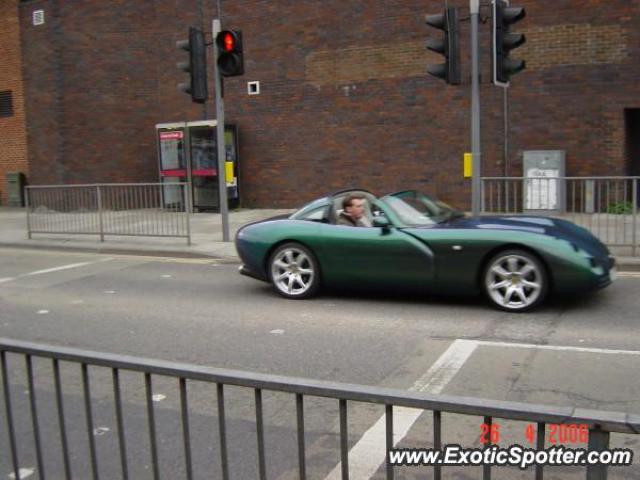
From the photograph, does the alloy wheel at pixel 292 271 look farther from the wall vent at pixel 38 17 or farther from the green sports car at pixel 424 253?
the wall vent at pixel 38 17

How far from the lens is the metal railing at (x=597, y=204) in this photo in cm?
997

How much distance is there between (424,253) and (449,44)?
4.12 meters

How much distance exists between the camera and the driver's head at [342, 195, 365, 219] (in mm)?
8328

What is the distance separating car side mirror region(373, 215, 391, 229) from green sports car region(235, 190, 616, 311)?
12 mm

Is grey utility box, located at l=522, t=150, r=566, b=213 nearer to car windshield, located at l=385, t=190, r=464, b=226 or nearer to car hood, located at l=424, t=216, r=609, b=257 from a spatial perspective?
car hood, located at l=424, t=216, r=609, b=257

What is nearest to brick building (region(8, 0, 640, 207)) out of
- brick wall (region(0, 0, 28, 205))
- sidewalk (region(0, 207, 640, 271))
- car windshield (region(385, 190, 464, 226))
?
brick wall (region(0, 0, 28, 205))

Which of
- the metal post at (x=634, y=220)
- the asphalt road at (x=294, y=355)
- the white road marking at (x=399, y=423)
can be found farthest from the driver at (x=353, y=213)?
the metal post at (x=634, y=220)

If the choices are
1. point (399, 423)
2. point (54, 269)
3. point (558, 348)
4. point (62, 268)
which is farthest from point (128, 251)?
point (399, 423)

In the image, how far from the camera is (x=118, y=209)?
44.6 ft

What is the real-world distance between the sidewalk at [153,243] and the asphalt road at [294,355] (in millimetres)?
2034

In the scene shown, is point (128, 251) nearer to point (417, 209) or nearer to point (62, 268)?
point (62, 268)

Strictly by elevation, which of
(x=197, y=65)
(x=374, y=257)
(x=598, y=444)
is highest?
(x=197, y=65)

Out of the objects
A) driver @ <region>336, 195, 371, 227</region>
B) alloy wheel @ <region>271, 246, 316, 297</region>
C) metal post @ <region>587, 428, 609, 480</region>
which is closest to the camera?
metal post @ <region>587, 428, 609, 480</region>

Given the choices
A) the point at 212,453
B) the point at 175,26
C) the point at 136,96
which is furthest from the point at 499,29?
the point at 136,96
